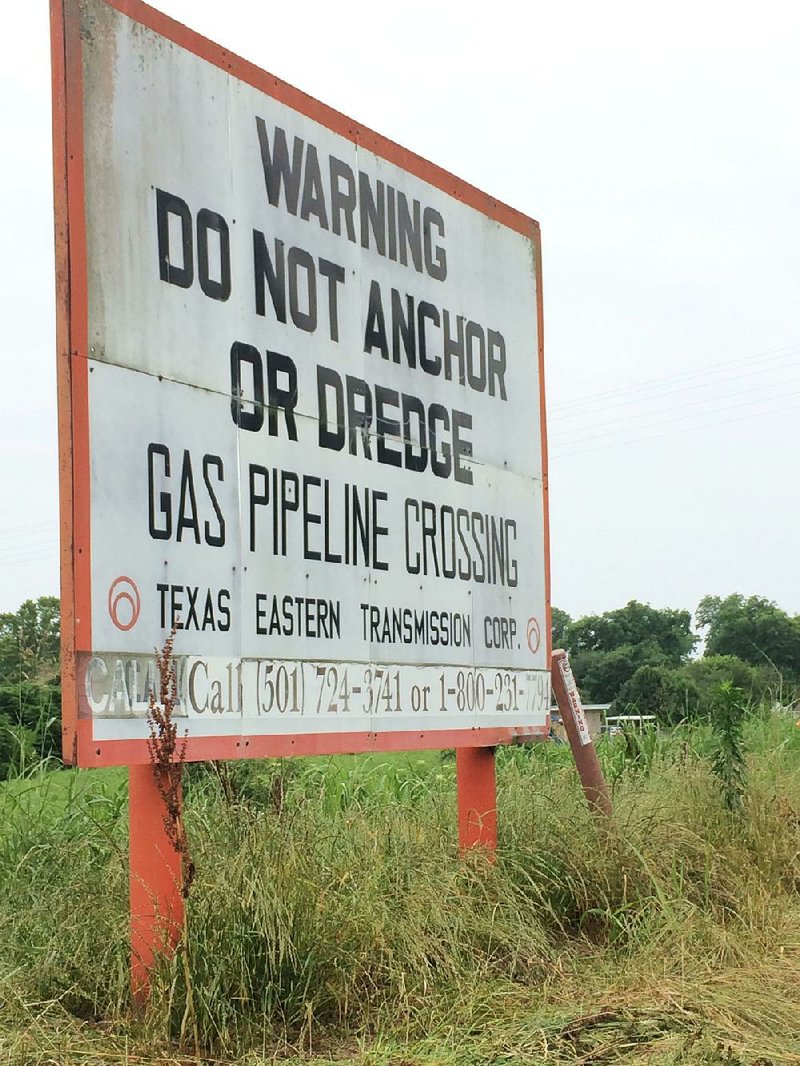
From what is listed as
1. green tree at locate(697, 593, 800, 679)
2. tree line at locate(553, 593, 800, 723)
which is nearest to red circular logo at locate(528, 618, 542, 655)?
tree line at locate(553, 593, 800, 723)

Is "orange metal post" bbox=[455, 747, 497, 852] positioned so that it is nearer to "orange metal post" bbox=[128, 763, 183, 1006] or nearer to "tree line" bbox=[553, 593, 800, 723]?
"orange metal post" bbox=[128, 763, 183, 1006]

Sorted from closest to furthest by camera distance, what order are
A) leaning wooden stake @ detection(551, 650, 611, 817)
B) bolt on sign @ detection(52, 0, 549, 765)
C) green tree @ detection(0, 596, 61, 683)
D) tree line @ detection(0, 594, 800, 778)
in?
bolt on sign @ detection(52, 0, 549, 765) < green tree @ detection(0, 596, 61, 683) < leaning wooden stake @ detection(551, 650, 611, 817) < tree line @ detection(0, 594, 800, 778)

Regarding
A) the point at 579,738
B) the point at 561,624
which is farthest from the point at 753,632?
the point at 579,738

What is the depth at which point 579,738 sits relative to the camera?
725 centimetres

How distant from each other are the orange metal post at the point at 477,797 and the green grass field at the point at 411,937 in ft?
0.36

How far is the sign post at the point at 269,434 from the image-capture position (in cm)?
441

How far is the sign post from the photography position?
14.5 ft

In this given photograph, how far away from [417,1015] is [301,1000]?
41cm

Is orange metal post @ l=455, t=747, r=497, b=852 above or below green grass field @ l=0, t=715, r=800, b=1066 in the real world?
above

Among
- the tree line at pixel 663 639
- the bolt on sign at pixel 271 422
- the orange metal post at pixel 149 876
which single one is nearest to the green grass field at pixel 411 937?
the orange metal post at pixel 149 876

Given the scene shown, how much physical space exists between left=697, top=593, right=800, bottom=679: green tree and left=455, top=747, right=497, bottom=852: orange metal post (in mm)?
61249

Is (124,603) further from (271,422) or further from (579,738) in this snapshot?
(579,738)

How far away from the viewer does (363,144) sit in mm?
6109

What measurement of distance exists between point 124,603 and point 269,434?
1085mm
